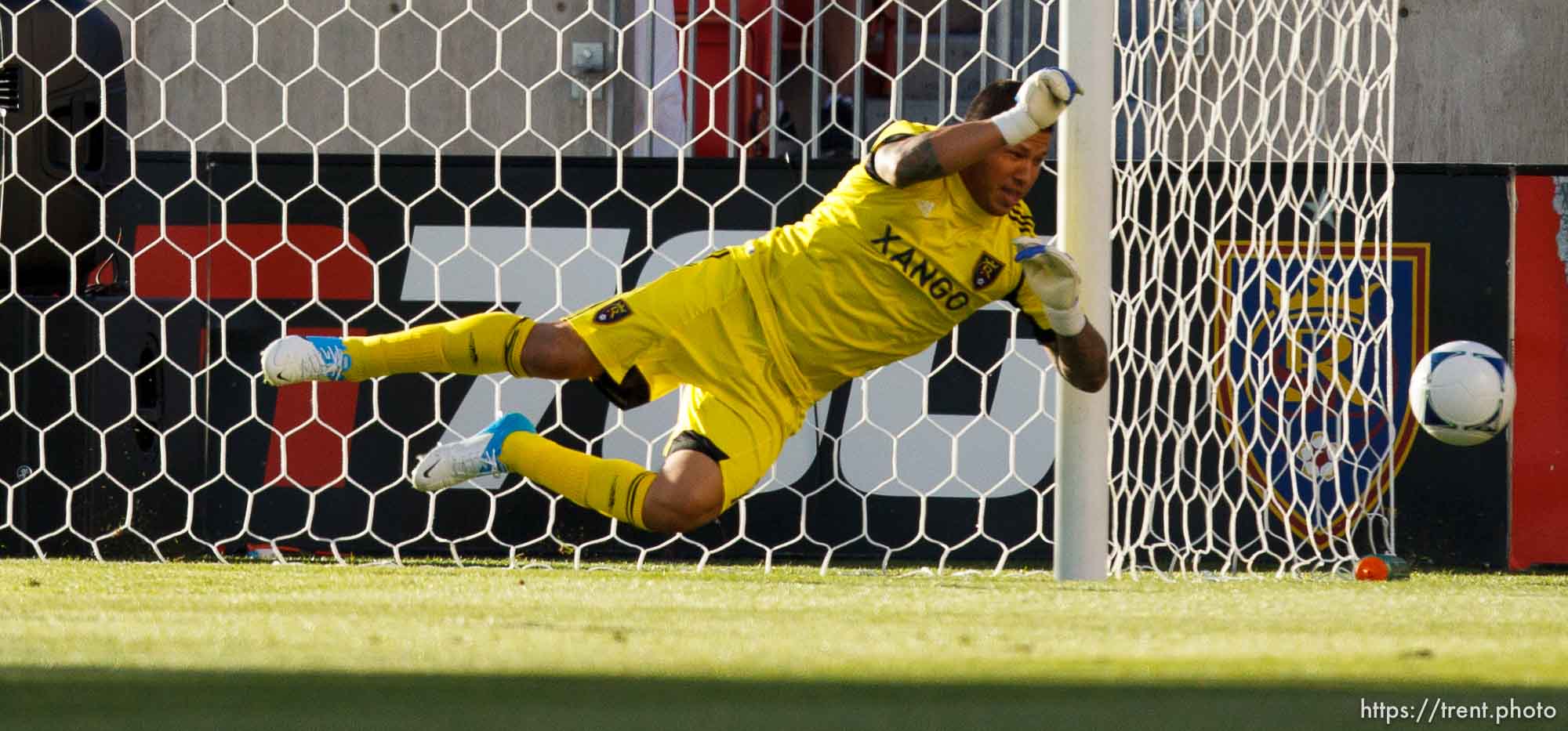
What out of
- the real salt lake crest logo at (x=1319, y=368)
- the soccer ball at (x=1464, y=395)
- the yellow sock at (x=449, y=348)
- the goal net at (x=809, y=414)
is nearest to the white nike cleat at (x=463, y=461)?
the yellow sock at (x=449, y=348)

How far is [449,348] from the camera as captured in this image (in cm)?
353

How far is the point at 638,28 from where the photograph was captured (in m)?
6.29

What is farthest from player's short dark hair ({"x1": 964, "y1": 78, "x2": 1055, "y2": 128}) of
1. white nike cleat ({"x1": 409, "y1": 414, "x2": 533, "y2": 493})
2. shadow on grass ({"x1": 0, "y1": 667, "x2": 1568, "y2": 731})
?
shadow on grass ({"x1": 0, "y1": 667, "x2": 1568, "y2": 731})

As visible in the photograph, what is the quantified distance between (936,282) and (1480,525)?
67.5 inches

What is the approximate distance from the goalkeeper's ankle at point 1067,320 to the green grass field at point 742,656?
50 centimetres

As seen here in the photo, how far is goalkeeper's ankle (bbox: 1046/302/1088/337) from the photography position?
11.4 feet

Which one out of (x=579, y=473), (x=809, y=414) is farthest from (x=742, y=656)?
(x=809, y=414)

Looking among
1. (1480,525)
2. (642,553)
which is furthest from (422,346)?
(1480,525)

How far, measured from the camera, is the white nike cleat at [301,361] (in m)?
3.48

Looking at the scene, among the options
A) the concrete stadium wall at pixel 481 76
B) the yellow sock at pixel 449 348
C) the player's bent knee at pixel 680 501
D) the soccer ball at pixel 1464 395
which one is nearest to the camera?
the player's bent knee at pixel 680 501

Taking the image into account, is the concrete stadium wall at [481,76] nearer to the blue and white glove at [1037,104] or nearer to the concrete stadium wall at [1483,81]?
the concrete stadium wall at [1483,81]

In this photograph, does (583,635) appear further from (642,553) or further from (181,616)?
(642,553)

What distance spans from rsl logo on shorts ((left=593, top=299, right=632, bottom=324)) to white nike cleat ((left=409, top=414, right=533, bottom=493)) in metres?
0.26

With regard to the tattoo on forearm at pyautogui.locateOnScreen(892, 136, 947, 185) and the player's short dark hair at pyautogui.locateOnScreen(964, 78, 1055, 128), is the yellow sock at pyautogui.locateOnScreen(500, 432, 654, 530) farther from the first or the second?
the player's short dark hair at pyautogui.locateOnScreen(964, 78, 1055, 128)
